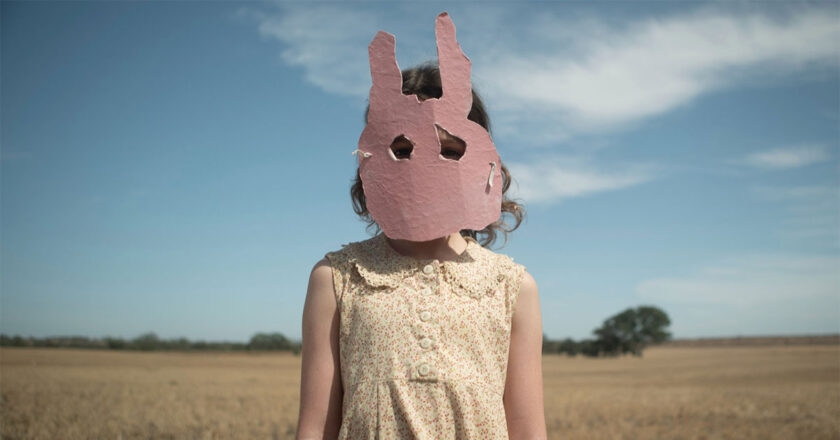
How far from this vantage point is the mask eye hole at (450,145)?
231 centimetres

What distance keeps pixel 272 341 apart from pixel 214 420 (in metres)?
48.6

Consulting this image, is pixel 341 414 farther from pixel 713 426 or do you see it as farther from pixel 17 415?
pixel 713 426

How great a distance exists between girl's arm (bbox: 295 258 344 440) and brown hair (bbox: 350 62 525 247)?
1.55ft

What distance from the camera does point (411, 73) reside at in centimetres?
248

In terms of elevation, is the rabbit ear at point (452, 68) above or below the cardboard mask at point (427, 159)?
above

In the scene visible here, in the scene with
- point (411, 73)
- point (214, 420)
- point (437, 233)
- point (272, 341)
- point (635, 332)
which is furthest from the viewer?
point (635, 332)

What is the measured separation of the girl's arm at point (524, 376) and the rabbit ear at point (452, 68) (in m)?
0.75

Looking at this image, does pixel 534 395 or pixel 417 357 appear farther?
pixel 534 395

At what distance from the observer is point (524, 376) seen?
226cm

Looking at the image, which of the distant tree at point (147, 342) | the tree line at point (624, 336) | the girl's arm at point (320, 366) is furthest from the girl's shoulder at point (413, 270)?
the tree line at point (624, 336)

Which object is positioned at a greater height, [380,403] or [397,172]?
[397,172]

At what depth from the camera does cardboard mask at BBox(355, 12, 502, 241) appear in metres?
2.23

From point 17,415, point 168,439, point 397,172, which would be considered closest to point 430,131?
point 397,172

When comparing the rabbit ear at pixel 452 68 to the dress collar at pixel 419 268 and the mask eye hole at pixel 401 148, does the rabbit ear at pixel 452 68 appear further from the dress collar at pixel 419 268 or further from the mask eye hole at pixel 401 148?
the dress collar at pixel 419 268
